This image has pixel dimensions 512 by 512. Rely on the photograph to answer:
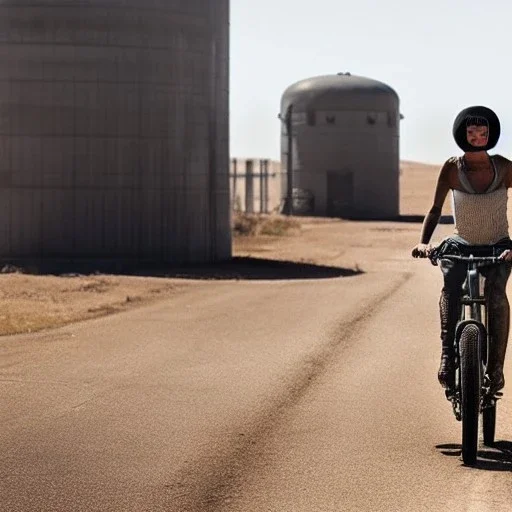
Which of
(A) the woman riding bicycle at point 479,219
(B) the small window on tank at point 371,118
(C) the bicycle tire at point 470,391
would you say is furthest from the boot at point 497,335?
(B) the small window on tank at point 371,118

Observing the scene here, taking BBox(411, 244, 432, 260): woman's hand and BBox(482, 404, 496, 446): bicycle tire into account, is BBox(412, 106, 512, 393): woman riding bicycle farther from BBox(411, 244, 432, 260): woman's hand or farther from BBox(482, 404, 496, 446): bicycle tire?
BBox(482, 404, 496, 446): bicycle tire

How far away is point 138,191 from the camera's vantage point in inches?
915

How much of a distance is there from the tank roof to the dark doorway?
2382 mm

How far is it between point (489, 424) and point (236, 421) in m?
1.52

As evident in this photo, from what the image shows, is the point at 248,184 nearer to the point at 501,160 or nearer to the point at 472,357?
the point at 501,160

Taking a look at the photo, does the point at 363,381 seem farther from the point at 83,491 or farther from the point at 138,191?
the point at 138,191

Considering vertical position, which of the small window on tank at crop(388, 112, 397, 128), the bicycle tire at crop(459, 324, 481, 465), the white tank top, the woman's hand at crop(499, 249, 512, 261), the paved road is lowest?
the paved road

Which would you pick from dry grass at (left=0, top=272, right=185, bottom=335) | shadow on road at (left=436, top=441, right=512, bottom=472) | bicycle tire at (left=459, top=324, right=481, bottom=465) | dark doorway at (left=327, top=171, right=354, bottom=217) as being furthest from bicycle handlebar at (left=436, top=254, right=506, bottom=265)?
dark doorway at (left=327, top=171, right=354, bottom=217)

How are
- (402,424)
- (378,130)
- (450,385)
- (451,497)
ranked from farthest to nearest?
(378,130), (402,424), (450,385), (451,497)

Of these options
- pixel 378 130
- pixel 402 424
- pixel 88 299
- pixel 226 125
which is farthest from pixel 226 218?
pixel 378 130

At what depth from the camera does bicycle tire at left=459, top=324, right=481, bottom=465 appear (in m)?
6.85

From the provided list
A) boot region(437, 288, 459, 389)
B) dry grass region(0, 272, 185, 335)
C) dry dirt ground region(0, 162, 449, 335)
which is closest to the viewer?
boot region(437, 288, 459, 389)

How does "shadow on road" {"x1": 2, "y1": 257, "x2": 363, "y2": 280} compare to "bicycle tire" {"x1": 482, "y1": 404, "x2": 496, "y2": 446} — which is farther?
"shadow on road" {"x1": 2, "y1": 257, "x2": 363, "y2": 280}

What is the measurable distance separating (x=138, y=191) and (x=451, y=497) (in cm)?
1736
